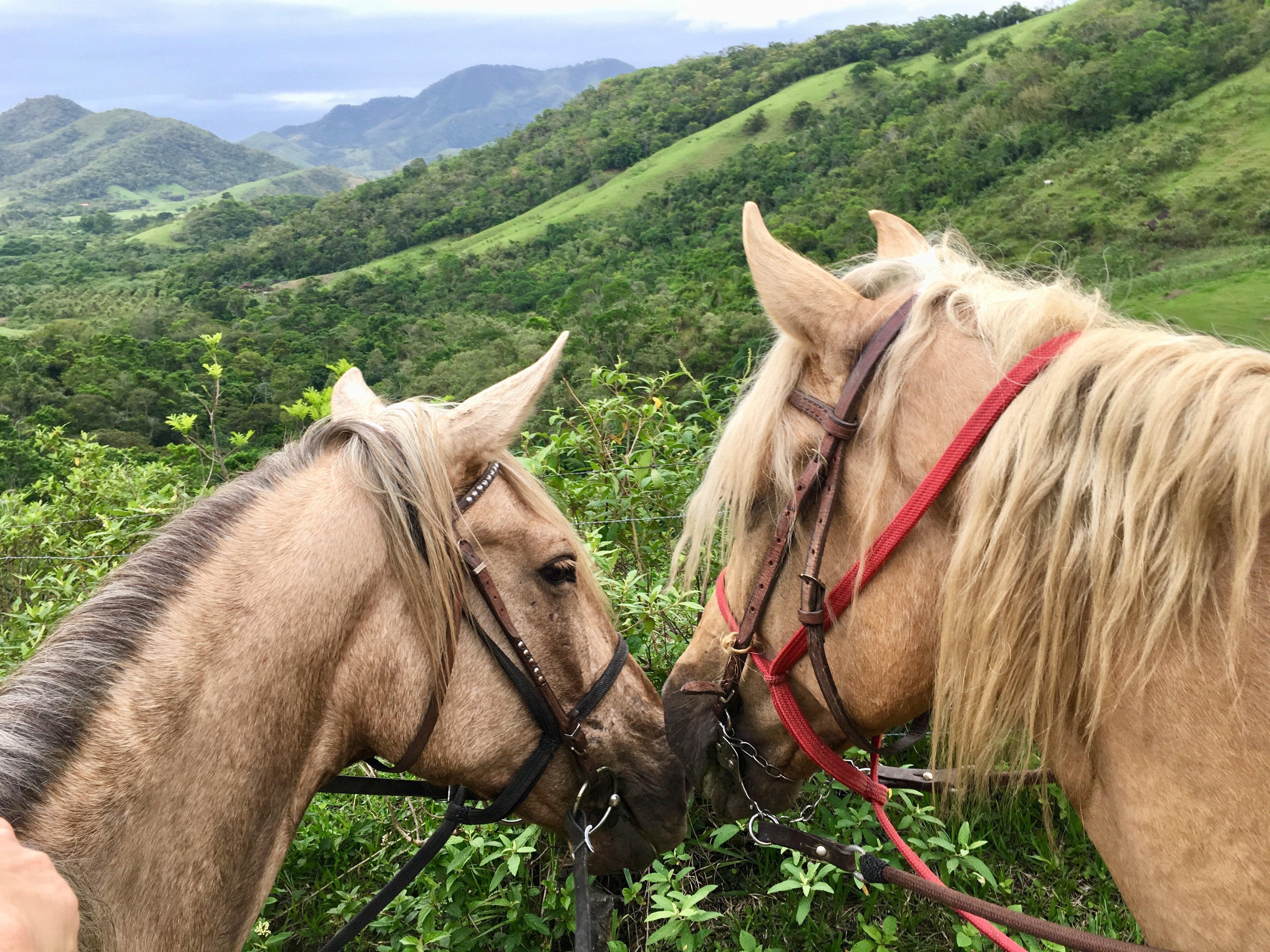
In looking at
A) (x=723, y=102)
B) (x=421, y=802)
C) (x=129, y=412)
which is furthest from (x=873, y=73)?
(x=421, y=802)

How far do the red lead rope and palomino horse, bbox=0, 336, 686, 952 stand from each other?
0.41 m

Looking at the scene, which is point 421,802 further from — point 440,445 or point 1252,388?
point 1252,388

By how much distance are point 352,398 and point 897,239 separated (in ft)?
4.99

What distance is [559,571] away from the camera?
183cm

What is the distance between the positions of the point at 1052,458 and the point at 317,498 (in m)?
1.47

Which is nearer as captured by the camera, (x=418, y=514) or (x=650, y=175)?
(x=418, y=514)

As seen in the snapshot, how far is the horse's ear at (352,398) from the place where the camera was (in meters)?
1.96

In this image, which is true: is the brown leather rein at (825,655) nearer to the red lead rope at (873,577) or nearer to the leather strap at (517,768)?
the red lead rope at (873,577)

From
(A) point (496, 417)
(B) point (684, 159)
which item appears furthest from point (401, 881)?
(B) point (684, 159)

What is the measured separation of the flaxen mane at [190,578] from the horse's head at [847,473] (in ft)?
2.04

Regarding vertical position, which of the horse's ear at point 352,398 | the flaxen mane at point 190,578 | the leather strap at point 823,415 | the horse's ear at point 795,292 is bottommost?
the flaxen mane at point 190,578

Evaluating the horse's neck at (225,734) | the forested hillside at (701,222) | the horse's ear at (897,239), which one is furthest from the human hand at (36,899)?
the forested hillside at (701,222)

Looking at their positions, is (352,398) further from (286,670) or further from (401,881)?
(401,881)

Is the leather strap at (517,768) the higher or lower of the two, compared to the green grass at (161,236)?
lower
